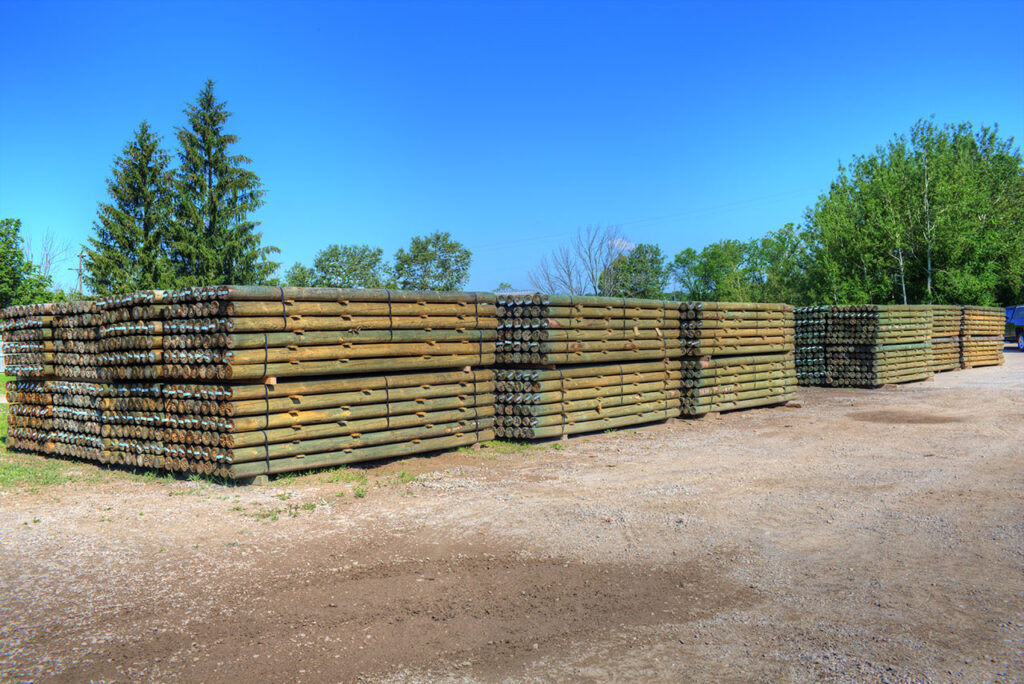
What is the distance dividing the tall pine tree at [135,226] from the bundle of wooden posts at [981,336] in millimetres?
41424

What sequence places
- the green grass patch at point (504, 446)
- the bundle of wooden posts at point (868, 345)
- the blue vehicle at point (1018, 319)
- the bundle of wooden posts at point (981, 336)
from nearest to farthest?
the green grass patch at point (504, 446)
the bundle of wooden posts at point (868, 345)
the bundle of wooden posts at point (981, 336)
the blue vehicle at point (1018, 319)

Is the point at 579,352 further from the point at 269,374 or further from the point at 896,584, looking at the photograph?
the point at 896,584

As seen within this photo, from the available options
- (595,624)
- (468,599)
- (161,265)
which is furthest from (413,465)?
(161,265)

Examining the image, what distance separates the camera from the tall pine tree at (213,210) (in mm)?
45188

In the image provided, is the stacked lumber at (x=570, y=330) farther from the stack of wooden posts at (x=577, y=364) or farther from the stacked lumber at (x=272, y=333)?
the stacked lumber at (x=272, y=333)

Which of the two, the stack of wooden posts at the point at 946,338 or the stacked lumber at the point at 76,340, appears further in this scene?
the stack of wooden posts at the point at 946,338

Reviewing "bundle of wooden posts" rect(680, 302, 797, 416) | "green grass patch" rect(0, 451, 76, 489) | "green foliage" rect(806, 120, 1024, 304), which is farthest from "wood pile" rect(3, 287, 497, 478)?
"green foliage" rect(806, 120, 1024, 304)

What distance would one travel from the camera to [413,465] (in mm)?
10859

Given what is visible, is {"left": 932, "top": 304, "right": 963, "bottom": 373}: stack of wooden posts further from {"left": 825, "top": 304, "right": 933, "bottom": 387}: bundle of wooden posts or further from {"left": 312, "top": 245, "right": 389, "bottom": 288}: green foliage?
{"left": 312, "top": 245, "right": 389, "bottom": 288}: green foliage

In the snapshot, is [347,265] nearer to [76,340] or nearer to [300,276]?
[300,276]

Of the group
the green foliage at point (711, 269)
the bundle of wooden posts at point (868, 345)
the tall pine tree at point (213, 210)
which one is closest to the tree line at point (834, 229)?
the tall pine tree at point (213, 210)

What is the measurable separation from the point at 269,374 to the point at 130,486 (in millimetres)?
2324

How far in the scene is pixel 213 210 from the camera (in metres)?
46.3

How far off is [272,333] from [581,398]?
6023mm
